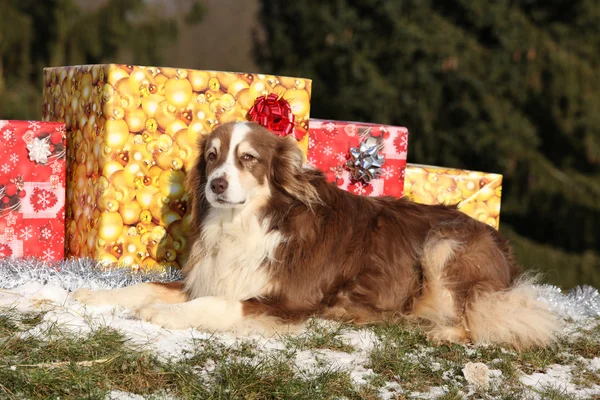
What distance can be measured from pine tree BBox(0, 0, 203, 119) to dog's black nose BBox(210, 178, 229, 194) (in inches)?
356

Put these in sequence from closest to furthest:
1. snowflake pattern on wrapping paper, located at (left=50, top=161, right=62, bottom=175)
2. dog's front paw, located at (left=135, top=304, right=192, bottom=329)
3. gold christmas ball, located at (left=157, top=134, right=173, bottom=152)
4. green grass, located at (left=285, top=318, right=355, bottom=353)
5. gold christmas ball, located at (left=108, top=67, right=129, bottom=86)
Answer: green grass, located at (left=285, top=318, right=355, bottom=353) → dog's front paw, located at (left=135, top=304, right=192, bottom=329) → gold christmas ball, located at (left=108, top=67, right=129, bottom=86) → gold christmas ball, located at (left=157, top=134, right=173, bottom=152) → snowflake pattern on wrapping paper, located at (left=50, top=161, right=62, bottom=175)

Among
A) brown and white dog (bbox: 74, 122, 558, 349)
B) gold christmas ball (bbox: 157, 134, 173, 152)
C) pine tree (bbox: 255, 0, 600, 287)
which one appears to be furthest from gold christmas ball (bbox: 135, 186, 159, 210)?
pine tree (bbox: 255, 0, 600, 287)

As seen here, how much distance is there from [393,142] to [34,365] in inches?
138

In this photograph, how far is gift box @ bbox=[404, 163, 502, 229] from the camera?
6059 mm

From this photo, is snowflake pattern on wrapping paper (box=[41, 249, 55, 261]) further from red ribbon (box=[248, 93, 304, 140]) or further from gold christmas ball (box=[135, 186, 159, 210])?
red ribbon (box=[248, 93, 304, 140])

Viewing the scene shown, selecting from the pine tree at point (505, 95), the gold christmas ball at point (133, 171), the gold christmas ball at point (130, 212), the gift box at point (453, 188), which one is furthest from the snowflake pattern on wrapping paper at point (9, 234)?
the pine tree at point (505, 95)

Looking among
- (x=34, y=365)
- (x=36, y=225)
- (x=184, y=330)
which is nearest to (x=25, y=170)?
(x=36, y=225)

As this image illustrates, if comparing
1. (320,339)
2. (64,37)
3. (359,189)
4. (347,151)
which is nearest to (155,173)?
(347,151)

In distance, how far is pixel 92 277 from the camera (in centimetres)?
482

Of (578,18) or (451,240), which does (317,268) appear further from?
(578,18)

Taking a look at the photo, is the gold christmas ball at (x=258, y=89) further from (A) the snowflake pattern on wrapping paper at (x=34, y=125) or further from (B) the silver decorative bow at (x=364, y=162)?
(A) the snowflake pattern on wrapping paper at (x=34, y=125)

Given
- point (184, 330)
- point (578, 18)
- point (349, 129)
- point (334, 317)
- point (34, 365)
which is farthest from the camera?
point (578, 18)

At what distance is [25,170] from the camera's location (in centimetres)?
534

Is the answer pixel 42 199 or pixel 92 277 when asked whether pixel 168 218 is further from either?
pixel 42 199
